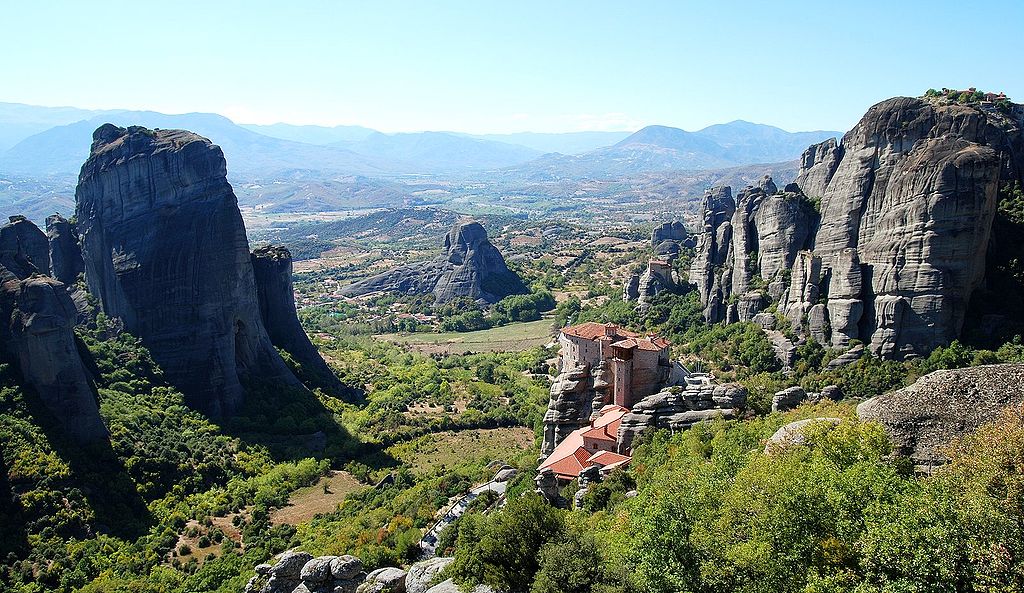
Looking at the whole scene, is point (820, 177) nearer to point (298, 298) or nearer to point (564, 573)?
point (564, 573)

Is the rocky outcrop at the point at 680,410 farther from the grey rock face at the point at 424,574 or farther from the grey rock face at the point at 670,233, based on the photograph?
the grey rock face at the point at 670,233

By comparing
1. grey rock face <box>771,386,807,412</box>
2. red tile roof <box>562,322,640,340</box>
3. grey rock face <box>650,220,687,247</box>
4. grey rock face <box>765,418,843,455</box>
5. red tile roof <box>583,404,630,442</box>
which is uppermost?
grey rock face <box>650,220,687,247</box>

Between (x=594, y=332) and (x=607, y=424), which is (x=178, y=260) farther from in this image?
(x=607, y=424)

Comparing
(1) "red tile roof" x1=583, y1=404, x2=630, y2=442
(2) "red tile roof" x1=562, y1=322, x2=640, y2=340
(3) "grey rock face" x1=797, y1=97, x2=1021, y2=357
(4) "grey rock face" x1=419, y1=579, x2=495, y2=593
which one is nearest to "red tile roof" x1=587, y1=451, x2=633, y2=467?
(1) "red tile roof" x1=583, y1=404, x2=630, y2=442

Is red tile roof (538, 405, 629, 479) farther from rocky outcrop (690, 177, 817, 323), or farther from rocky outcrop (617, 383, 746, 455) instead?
rocky outcrop (690, 177, 817, 323)

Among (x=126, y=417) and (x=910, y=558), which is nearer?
(x=910, y=558)

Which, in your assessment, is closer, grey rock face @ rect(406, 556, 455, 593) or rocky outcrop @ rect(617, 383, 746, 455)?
grey rock face @ rect(406, 556, 455, 593)

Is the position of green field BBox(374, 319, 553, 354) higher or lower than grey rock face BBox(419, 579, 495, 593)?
lower

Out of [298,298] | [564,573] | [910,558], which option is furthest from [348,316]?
[910,558]
